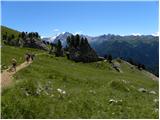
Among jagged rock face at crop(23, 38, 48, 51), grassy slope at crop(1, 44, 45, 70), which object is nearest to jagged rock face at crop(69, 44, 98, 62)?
jagged rock face at crop(23, 38, 48, 51)

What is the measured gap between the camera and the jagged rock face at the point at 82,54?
434 ft

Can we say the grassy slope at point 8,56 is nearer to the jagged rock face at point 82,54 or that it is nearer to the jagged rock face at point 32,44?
the jagged rock face at point 82,54

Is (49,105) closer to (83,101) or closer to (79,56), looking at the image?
(83,101)

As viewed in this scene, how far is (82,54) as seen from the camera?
135750 mm

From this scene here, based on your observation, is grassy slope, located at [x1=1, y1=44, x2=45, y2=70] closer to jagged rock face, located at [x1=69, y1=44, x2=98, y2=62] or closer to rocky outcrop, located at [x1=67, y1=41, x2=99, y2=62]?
rocky outcrop, located at [x1=67, y1=41, x2=99, y2=62]

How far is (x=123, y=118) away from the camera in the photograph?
17.7 meters

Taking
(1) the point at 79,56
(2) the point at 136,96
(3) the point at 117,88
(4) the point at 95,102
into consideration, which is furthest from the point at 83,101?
(1) the point at 79,56

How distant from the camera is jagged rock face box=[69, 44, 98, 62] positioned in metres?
132

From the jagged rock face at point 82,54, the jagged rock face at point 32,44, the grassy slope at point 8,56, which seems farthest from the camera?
the jagged rock face at point 32,44

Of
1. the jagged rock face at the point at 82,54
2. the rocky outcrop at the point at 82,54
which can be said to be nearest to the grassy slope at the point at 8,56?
the rocky outcrop at the point at 82,54

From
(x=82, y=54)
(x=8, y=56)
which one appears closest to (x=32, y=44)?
(x=82, y=54)

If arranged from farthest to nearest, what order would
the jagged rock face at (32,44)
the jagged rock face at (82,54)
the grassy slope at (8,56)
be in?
1. the jagged rock face at (32,44)
2. the jagged rock face at (82,54)
3. the grassy slope at (8,56)

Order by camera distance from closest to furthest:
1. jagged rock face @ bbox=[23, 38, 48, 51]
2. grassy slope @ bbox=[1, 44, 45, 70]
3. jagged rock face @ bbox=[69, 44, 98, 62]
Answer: grassy slope @ bbox=[1, 44, 45, 70] → jagged rock face @ bbox=[69, 44, 98, 62] → jagged rock face @ bbox=[23, 38, 48, 51]

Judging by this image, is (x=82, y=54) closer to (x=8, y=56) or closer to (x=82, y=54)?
(x=82, y=54)
